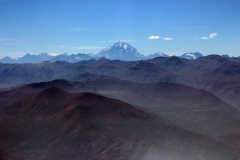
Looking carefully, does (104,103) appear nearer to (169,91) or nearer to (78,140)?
(78,140)

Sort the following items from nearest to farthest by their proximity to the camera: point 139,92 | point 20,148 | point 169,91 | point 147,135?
point 20,148 → point 147,135 → point 169,91 → point 139,92

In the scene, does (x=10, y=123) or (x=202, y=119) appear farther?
(x=202, y=119)

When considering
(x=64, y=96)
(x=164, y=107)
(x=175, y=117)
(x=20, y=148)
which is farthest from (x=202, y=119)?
(x=20, y=148)

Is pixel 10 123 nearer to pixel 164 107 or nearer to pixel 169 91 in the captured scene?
pixel 164 107

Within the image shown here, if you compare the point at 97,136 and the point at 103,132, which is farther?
the point at 103,132

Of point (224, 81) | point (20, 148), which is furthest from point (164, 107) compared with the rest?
point (224, 81)

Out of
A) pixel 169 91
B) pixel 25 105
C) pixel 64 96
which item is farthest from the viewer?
pixel 169 91

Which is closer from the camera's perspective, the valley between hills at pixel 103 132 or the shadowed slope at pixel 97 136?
the shadowed slope at pixel 97 136

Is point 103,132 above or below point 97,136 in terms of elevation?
above

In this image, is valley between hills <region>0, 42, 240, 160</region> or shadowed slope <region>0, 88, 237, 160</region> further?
valley between hills <region>0, 42, 240, 160</region>

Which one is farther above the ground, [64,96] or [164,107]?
[64,96]
